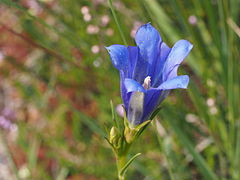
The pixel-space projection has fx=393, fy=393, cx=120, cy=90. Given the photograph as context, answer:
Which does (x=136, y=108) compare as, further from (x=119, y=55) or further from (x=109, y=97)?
(x=109, y=97)

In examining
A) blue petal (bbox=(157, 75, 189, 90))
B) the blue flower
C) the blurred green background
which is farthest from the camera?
the blurred green background

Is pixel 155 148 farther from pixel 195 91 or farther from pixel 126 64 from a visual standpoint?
pixel 126 64

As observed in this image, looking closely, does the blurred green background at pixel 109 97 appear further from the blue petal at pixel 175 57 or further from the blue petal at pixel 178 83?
the blue petal at pixel 178 83

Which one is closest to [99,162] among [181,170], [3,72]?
[181,170]

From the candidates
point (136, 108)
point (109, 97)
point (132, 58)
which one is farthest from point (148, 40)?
point (109, 97)

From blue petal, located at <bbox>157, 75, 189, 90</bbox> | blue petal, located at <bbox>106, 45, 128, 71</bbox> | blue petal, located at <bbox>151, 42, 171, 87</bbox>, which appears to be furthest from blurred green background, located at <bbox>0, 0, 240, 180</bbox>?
blue petal, located at <bbox>157, 75, 189, 90</bbox>

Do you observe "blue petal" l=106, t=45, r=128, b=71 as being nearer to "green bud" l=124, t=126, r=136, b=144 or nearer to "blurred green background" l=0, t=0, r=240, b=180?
"green bud" l=124, t=126, r=136, b=144
